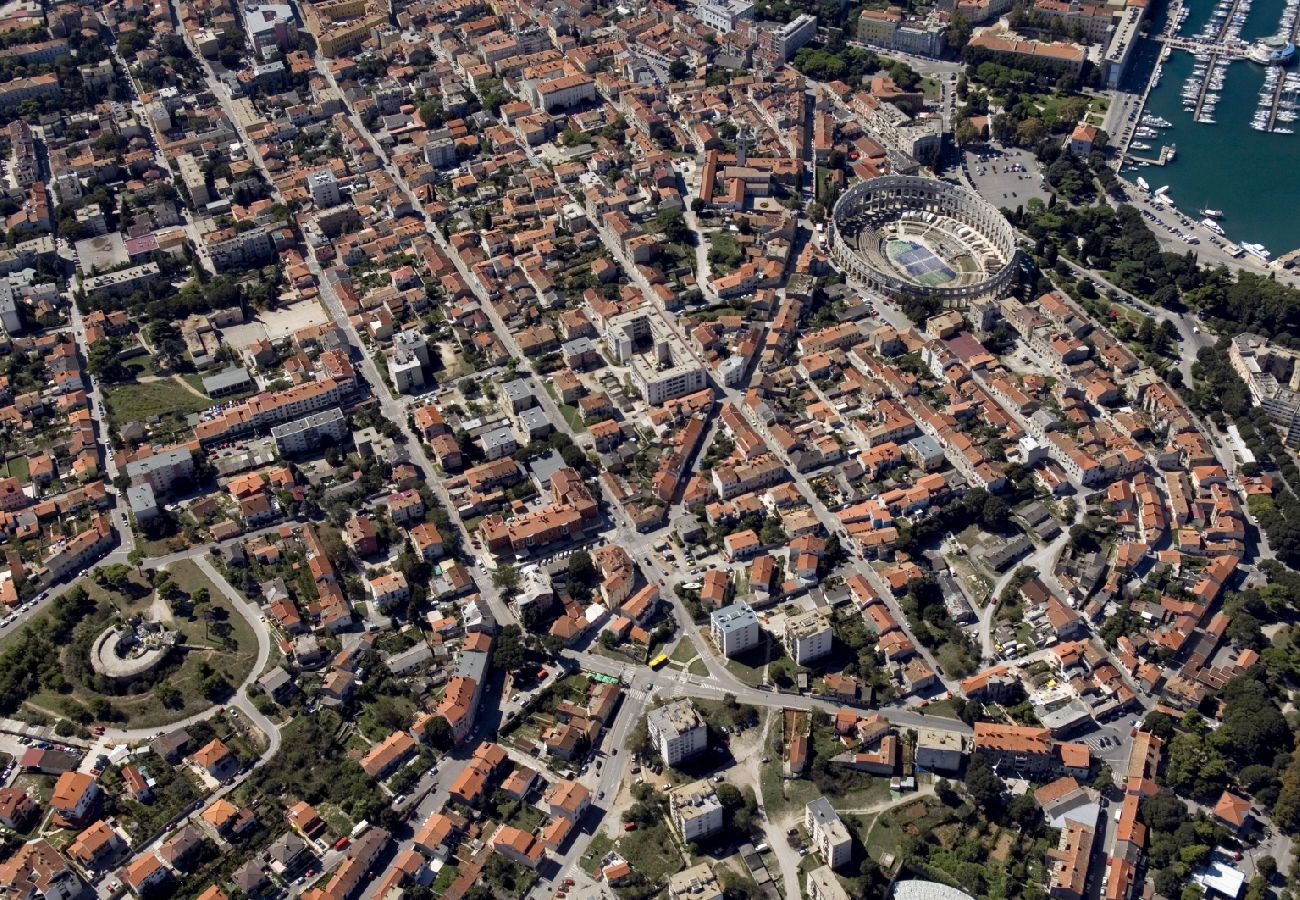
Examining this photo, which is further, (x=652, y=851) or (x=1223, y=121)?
(x=1223, y=121)

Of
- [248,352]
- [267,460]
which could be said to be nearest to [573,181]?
[248,352]

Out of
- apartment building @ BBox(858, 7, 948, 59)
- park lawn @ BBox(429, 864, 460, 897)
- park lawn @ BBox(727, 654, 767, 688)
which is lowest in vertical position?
park lawn @ BBox(429, 864, 460, 897)

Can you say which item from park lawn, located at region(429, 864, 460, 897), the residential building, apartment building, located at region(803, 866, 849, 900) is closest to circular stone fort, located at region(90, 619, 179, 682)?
the residential building

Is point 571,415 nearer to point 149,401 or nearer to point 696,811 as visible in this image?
point 149,401

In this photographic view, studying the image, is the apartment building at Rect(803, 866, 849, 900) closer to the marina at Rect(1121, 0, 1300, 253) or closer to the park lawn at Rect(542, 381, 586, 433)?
the park lawn at Rect(542, 381, 586, 433)

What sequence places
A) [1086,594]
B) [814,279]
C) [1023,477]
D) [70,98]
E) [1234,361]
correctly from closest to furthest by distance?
[1086,594] → [1023,477] → [1234,361] → [814,279] → [70,98]

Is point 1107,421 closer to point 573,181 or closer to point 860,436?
point 860,436

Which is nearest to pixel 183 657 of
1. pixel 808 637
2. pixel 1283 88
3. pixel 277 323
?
pixel 277 323
